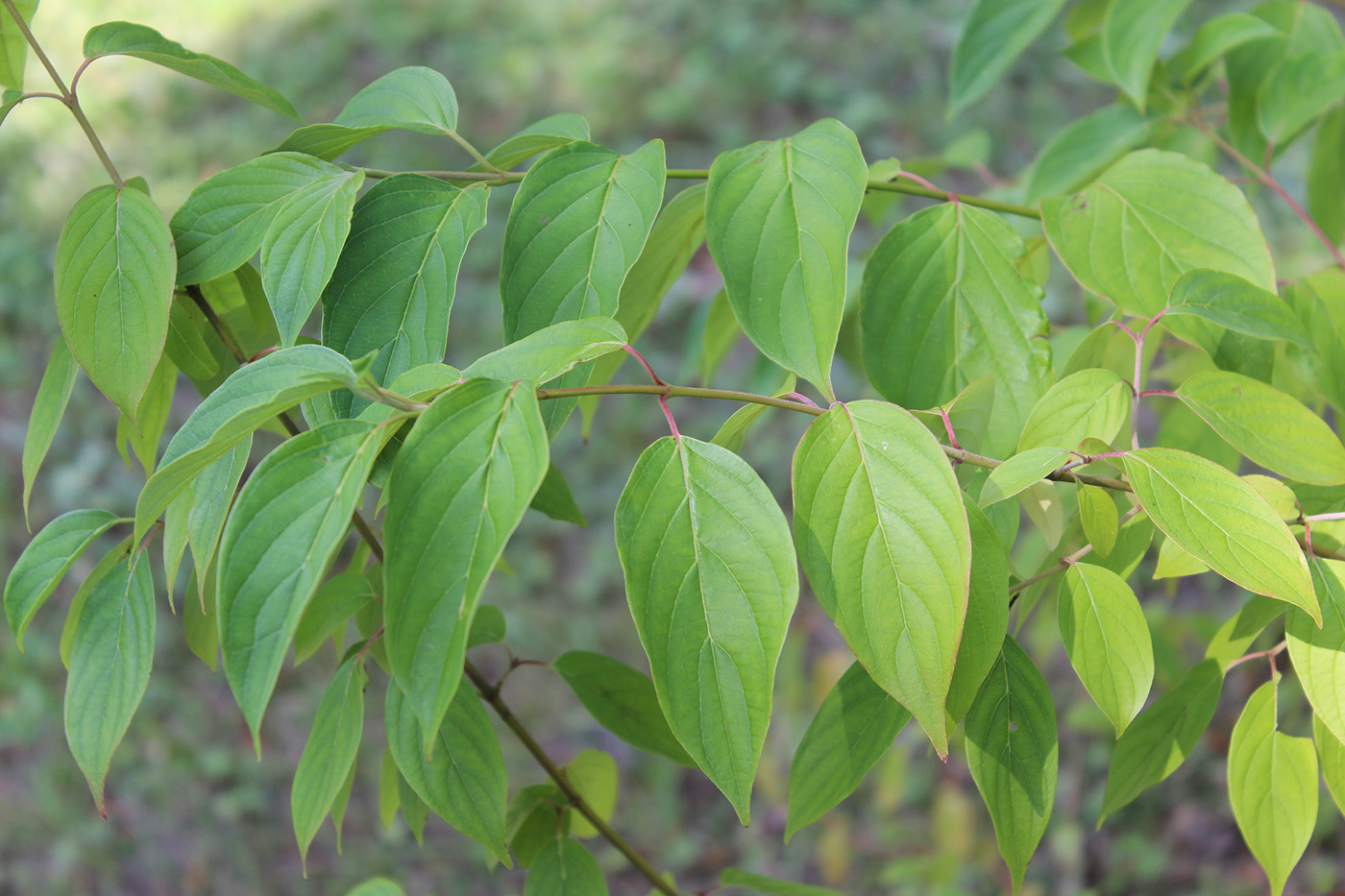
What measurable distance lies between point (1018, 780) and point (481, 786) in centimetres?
40

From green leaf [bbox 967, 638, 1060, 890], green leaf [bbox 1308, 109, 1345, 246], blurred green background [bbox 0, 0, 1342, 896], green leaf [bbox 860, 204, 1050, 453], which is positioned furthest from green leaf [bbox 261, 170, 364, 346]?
green leaf [bbox 1308, 109, 1345, 246]

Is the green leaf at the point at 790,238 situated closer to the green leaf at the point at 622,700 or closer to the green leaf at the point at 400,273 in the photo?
the green leaf at the point at 400,273

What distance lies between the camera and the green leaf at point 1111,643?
0.63 metres

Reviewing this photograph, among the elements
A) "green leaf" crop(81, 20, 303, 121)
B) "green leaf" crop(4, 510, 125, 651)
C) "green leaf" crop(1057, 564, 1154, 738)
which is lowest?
"green leaf" crop(1057, 564, 1154, 738)

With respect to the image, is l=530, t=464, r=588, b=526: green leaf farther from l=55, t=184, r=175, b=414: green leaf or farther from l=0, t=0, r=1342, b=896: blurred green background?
l=0, t=0, r=1342, b=896: blurred green background

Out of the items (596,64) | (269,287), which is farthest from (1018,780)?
(596,64)

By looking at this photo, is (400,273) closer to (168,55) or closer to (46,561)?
(168,55)

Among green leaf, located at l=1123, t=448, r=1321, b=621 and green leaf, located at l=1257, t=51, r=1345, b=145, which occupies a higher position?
green leaf, located at l=1123, t=448, r=1321, b=621

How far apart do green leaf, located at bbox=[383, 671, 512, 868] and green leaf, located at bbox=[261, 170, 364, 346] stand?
11.9 inches

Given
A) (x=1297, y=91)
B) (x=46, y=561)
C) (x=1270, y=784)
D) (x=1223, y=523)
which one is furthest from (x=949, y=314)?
(x=46, y=561)

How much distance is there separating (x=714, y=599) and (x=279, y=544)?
24 cm

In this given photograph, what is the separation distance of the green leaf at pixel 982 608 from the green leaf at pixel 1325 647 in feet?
0.69

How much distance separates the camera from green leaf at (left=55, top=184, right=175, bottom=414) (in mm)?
700

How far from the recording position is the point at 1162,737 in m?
0.79
